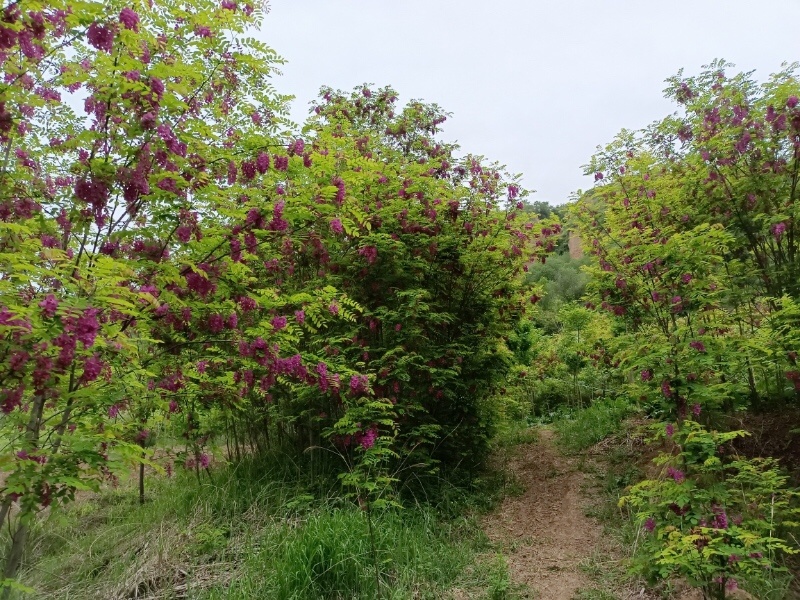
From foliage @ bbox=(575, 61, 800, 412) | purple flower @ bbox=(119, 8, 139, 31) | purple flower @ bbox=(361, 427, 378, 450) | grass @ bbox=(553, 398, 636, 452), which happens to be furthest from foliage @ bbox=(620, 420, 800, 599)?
purple flower @ bbox=(119, 8, 139, 31)

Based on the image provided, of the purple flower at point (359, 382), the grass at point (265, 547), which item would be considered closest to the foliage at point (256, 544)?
the grass at point (265, 547)

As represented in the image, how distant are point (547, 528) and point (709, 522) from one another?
7.28 ft

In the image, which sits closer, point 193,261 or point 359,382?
point 193,261

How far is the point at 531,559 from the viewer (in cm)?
470

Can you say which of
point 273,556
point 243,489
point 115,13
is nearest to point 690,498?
point 273,556

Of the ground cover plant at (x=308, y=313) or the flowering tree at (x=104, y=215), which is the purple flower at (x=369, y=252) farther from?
the flowering tree at (x=104, y=215)

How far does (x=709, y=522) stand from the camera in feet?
11.1

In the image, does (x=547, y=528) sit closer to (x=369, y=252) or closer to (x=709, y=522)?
(x=709, y=522)

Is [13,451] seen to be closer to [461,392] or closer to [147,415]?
[147,415]

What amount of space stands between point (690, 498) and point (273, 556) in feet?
9.70

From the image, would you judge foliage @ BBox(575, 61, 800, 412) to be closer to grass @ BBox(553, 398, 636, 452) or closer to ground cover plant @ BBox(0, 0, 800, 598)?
ground cover plant @ BBox(0, 0, 800, 598)

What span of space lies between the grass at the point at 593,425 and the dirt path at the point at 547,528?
0.33 m

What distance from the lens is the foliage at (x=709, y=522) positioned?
3119 millimetres

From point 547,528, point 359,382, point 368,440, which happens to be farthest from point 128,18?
point 547,528
